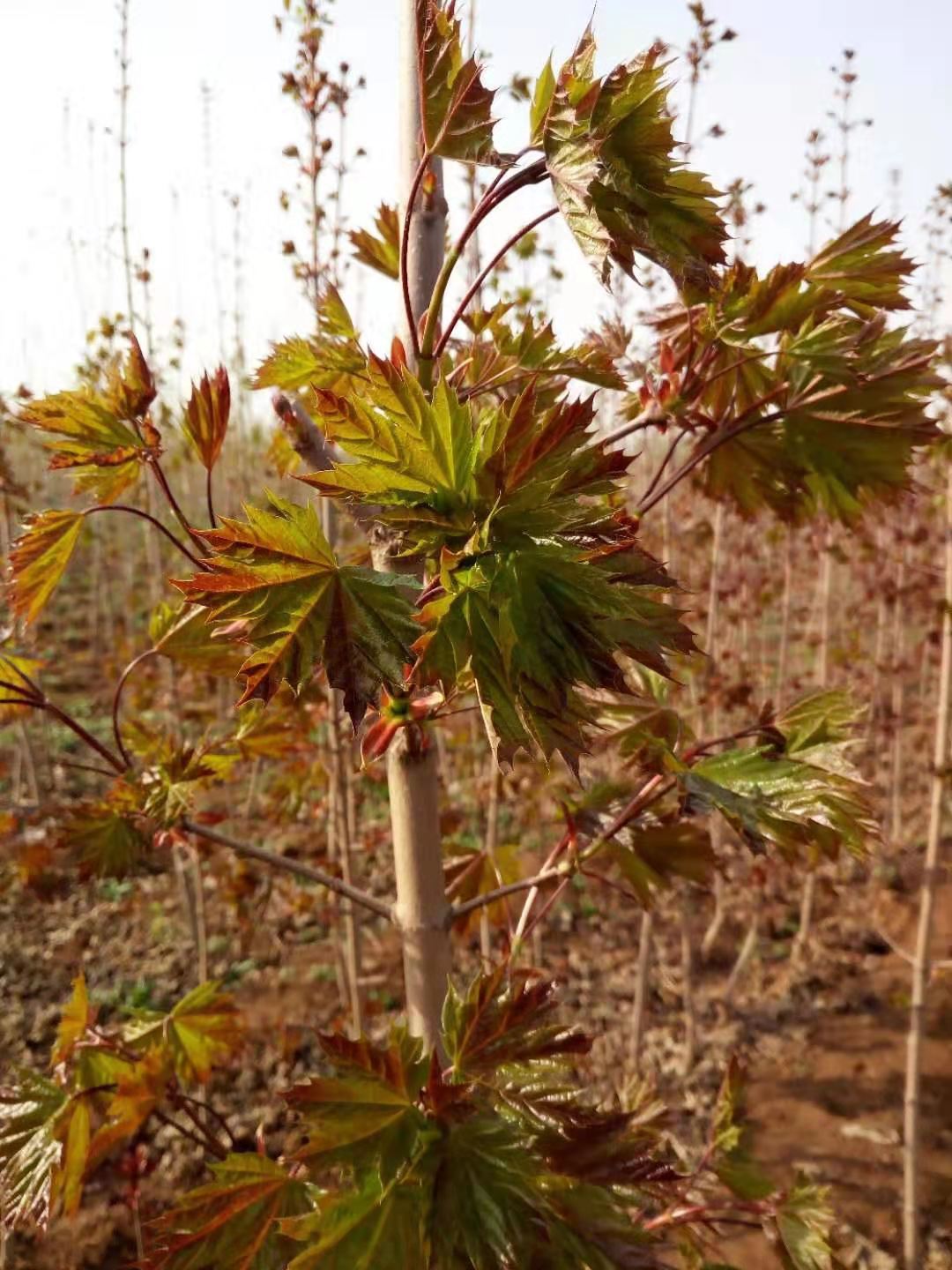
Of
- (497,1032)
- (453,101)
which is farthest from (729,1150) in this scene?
(453,101)

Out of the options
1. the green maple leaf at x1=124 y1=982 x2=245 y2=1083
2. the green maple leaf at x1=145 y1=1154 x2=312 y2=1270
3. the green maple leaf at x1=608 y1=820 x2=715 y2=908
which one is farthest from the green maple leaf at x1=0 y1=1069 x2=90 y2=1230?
the green maple leaf at x1=608 y1=820 x2=715 y2=908

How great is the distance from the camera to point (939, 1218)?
2.99 metres

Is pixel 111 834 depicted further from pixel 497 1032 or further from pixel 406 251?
pixel 406 251

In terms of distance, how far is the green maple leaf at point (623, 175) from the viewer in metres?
0.69

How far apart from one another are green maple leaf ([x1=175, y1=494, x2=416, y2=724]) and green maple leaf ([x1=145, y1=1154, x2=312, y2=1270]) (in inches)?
27.6

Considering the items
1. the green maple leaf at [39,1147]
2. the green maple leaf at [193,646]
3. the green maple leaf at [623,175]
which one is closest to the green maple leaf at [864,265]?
the green maple leaf at [623,175]

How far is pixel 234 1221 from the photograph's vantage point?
0.97 m

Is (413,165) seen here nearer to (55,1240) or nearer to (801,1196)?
(801,1196)

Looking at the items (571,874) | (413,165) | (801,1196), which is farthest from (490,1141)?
(413,165)

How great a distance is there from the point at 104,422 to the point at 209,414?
14 cm

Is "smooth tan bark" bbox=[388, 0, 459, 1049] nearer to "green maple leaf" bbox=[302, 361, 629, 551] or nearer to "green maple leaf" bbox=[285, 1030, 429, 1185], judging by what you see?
"green maple leaf" bbox=[285, 1030, 429, 1185]

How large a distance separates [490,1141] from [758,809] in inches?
18.9

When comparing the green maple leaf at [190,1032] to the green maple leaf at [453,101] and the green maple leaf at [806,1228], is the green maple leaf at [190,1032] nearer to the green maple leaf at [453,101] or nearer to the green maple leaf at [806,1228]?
the green maple leaf at [806,1228]

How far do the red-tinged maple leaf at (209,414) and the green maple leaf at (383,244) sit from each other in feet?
1.03
